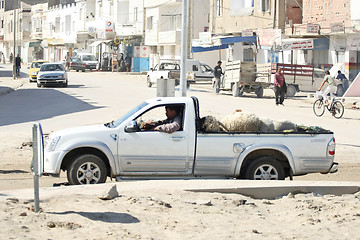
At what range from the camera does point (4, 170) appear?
12.6m

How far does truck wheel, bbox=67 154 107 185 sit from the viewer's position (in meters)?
10.2

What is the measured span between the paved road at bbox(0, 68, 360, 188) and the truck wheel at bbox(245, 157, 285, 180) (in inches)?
93.2

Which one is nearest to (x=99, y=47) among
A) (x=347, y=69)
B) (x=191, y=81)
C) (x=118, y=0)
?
(x=118, y=0)

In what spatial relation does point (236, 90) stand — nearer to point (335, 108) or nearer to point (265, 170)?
point (335, 108)

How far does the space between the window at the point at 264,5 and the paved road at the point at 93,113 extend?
8096 mm

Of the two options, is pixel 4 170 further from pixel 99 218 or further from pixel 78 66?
pixel 78 66

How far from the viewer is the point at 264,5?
44.5 meters

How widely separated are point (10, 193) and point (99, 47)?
223 feet

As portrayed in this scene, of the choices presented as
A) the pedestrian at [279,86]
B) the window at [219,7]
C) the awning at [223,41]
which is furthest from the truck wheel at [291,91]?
the window at [219,7]

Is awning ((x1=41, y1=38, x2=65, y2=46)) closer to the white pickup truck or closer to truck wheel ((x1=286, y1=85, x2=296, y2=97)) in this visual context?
truck wheel ((x1=286, y1=85, x2=296, y2=97))

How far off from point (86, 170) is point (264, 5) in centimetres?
3611

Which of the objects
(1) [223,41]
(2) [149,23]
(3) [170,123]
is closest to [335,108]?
(3) [170,123]

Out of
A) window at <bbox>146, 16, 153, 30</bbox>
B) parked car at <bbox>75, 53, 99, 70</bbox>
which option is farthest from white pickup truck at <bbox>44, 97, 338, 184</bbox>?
parked car at <bbox>75, 53, 99, 70</bbox>

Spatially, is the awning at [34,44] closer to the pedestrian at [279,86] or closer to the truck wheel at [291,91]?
the truck wheel at [291,91]
